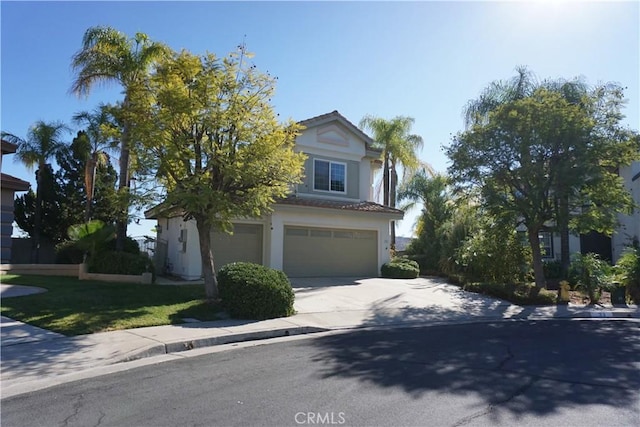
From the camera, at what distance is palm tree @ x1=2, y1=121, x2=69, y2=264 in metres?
25.4

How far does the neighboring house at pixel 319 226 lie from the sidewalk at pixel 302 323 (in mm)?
1879

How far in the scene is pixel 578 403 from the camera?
5.45 meters

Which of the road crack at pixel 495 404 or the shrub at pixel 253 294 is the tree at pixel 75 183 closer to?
the shrub at pixel 253 294

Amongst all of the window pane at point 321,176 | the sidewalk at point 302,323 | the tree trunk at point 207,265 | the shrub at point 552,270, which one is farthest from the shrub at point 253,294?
the shrub at point 552,270

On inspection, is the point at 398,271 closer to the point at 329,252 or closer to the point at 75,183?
the point at 329,252

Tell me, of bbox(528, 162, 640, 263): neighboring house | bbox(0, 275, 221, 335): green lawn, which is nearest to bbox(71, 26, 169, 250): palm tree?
bbox(0, 275, 221, 335): green lawn

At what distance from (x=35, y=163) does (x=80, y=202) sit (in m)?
3.21

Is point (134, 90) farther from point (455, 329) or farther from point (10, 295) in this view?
point (455, 329)

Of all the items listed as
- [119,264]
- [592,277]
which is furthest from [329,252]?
[592,277]

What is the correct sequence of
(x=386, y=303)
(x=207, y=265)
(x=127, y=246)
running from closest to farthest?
1. (x=207, y=265)
2. (x=386, y=303)
3. (x=127, y=246)

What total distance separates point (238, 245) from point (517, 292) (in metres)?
10.7

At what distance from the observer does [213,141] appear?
1241cm

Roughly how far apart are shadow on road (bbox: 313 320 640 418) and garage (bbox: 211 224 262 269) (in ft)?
32.0

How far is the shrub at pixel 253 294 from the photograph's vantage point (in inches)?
450
